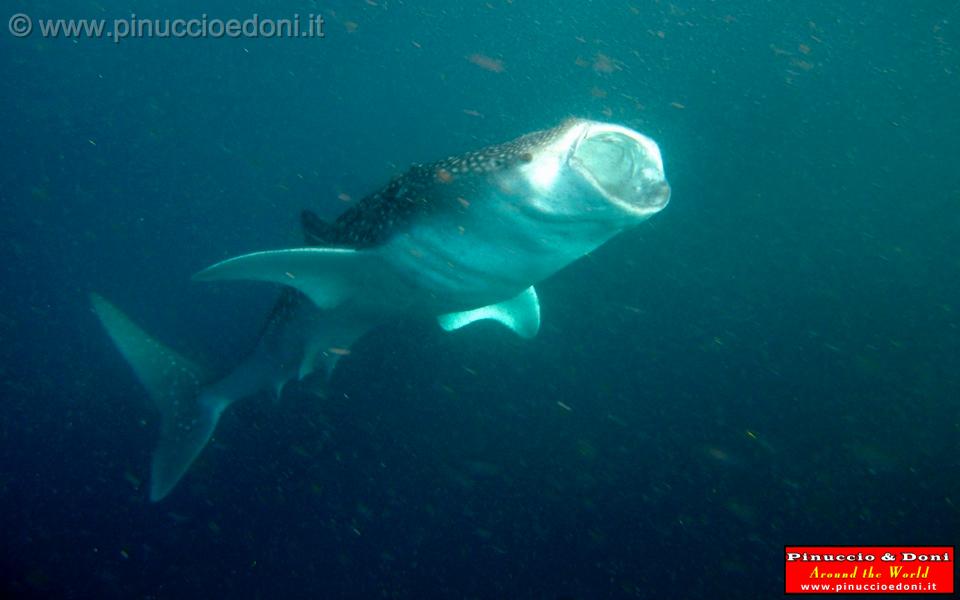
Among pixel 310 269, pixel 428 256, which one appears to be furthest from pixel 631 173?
pixel 310 269

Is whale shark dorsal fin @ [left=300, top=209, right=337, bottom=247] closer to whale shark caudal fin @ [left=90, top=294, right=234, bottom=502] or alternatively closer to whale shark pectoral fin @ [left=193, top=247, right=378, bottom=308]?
whale shark pectoral fin @ [left=193, top=247, right=378, bottom=308]

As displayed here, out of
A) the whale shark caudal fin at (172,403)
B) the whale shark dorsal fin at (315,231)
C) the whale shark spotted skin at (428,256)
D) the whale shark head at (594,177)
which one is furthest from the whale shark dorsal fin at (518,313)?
the whale shark caudal fin at (172,403)

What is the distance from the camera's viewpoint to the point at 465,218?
3.33 metres

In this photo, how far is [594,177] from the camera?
261cm

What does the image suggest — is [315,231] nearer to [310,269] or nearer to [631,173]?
[310,269]

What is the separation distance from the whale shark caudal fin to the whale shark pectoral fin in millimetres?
2109

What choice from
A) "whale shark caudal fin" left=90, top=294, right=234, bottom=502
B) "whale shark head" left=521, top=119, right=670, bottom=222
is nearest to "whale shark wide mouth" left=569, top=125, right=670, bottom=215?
"whale shark head" left=521, top=119, right=670, bottom=222

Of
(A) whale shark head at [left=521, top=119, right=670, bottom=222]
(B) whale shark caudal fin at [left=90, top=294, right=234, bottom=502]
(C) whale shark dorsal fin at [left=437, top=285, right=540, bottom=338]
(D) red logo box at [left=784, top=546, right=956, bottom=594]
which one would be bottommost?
(D) red logo box at [left=784, top=546, right=956, bottom=594]

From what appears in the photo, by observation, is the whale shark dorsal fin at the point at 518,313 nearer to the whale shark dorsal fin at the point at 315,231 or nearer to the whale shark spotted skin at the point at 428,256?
the whale shark spotted skin at the point at 428,256

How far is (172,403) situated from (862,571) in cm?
923

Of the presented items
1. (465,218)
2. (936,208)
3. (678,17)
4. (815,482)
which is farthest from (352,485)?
(678,17)

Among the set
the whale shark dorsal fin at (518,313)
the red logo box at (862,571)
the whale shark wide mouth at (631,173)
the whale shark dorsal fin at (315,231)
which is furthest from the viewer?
the red logo box at (862,571)

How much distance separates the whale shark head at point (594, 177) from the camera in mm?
2551

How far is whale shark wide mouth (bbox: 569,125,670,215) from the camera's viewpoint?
8.21 ft
